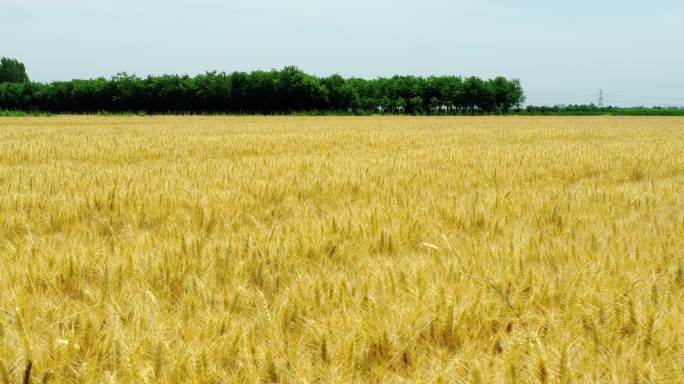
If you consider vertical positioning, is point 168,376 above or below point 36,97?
below

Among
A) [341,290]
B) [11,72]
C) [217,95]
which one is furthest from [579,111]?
[11,72]

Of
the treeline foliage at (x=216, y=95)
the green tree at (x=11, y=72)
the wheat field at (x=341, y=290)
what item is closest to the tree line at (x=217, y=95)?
the treeline foliage at (x=216, y=95)

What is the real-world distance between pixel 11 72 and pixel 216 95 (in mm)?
77774

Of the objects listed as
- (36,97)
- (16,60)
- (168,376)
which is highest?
(16,60)

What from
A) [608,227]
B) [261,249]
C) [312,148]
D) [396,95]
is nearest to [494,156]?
[312,148]

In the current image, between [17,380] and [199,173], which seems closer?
A: [17,380]

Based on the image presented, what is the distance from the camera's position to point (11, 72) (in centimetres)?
12206

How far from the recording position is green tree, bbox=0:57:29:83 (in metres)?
122

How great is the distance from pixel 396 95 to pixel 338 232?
9154 centimetres

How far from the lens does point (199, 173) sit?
541 cm

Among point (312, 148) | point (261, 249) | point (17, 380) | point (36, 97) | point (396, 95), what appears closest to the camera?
point (17, 380)

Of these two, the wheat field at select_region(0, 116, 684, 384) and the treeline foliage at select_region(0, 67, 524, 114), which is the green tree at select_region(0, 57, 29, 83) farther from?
the wheat field at select_region(0, 116, 684, 384)

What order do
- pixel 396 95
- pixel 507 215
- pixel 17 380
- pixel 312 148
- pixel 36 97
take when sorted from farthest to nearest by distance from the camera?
pixel 396 95
pixel 36 97
pixel 312 148
pixel 507 215
pixel 17 380

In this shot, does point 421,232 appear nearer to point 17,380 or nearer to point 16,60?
point 17,380
